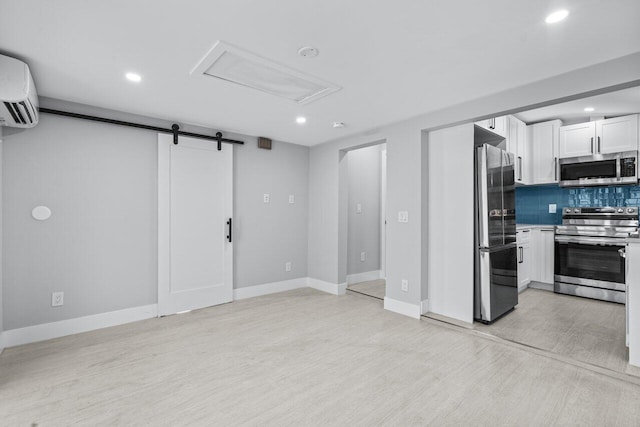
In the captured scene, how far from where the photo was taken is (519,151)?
449cm

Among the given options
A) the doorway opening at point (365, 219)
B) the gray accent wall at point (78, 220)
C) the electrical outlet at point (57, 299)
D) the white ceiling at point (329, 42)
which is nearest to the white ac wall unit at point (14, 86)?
the white ceiling at point (329, 42)

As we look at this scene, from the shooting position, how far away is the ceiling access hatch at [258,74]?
2.14 meters

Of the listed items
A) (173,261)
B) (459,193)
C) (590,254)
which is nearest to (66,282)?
(173,261)

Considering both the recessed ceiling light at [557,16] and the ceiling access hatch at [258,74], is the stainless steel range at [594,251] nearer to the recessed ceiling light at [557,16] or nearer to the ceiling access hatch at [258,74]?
the recessed ceiling light at [557,16]

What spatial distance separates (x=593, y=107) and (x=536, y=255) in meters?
2.06

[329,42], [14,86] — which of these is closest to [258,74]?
[329,42]

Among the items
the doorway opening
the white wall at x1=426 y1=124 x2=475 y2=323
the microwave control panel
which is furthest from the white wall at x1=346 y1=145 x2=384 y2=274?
the microwave control panel

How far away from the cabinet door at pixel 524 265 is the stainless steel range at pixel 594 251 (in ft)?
1.07

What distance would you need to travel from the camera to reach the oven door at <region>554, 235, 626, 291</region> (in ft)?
12.9

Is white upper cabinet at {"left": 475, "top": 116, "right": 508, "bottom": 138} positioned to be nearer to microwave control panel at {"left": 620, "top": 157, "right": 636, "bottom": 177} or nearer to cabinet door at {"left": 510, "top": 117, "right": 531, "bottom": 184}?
cabinet door at {"left": 510, "top": 117, "right": 531, "bottom": 184}

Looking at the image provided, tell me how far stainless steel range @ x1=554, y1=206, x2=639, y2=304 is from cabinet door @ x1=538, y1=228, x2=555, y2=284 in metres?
0.09

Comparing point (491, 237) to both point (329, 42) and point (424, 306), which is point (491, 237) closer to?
point (424, 306)

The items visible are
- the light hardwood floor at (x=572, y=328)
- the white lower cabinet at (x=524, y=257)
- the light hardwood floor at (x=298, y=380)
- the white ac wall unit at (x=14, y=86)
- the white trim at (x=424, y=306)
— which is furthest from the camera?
the white lower cabinet at (x=524, y=257)

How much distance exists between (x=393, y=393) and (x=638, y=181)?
14.0 feet
